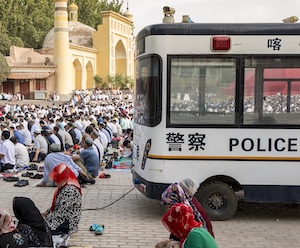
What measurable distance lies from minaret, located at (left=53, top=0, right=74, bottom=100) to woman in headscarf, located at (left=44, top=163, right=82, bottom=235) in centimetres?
3943

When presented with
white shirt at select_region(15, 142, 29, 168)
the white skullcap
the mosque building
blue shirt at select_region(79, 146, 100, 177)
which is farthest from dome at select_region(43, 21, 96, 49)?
the white skullcap

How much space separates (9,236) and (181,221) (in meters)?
1.50

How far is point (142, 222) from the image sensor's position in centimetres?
748

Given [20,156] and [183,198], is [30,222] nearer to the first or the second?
[183,198]

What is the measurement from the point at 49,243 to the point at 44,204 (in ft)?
13.5

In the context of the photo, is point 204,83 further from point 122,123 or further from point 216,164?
point 122,123

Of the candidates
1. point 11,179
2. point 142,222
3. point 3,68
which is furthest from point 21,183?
point 3,68

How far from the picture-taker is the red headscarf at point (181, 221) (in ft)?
11.9

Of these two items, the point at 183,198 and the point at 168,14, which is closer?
the point at 183,198

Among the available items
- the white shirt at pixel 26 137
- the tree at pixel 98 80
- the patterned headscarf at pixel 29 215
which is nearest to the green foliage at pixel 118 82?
the tree at pixel 98 80

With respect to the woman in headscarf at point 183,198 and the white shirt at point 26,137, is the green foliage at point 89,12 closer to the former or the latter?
the white shirt at point 26,137

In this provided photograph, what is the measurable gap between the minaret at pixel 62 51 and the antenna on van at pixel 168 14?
37757mm

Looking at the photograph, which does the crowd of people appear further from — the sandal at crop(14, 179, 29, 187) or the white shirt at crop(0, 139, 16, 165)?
the sandal at crop(14, 179, 29, 187)

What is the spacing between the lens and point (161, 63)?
23.5ft
